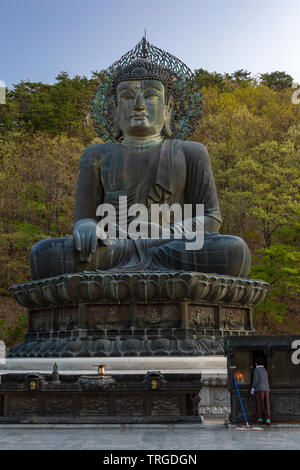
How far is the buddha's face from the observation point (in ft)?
32.9

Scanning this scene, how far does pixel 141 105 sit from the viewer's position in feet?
32.8

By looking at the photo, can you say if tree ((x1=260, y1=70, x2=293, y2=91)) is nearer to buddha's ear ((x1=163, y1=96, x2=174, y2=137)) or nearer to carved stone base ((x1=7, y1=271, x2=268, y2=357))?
buddha's ear ((x1=163, y1=96, x2=174, y2=137))

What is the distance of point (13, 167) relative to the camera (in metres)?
21.9

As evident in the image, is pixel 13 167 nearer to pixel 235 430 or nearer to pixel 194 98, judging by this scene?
pixel 194 98

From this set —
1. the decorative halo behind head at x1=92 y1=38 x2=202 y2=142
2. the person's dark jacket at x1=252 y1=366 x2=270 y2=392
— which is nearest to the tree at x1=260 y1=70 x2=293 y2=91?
the decorative halo behind head at x1=92 y1=38 x2=202 y2=142

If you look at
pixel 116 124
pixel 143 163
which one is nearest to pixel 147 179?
pixel 143 163

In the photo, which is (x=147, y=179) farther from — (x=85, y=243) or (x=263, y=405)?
(x=263, y=405)

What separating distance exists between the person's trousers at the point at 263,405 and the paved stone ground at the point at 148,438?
133 mm

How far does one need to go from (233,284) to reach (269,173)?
11.1 metres

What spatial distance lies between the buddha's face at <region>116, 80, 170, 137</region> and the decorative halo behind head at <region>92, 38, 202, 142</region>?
49 centimetres

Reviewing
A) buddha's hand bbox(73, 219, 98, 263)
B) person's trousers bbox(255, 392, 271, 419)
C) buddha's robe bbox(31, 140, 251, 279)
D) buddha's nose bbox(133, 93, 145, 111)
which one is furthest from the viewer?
buddha's nose bbox(133, 93, 145, 111)

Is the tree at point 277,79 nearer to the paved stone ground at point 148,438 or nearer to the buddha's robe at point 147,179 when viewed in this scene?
the buddha's robe at point 147,179

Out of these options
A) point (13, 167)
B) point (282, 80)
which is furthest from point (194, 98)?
point (282, 80)
